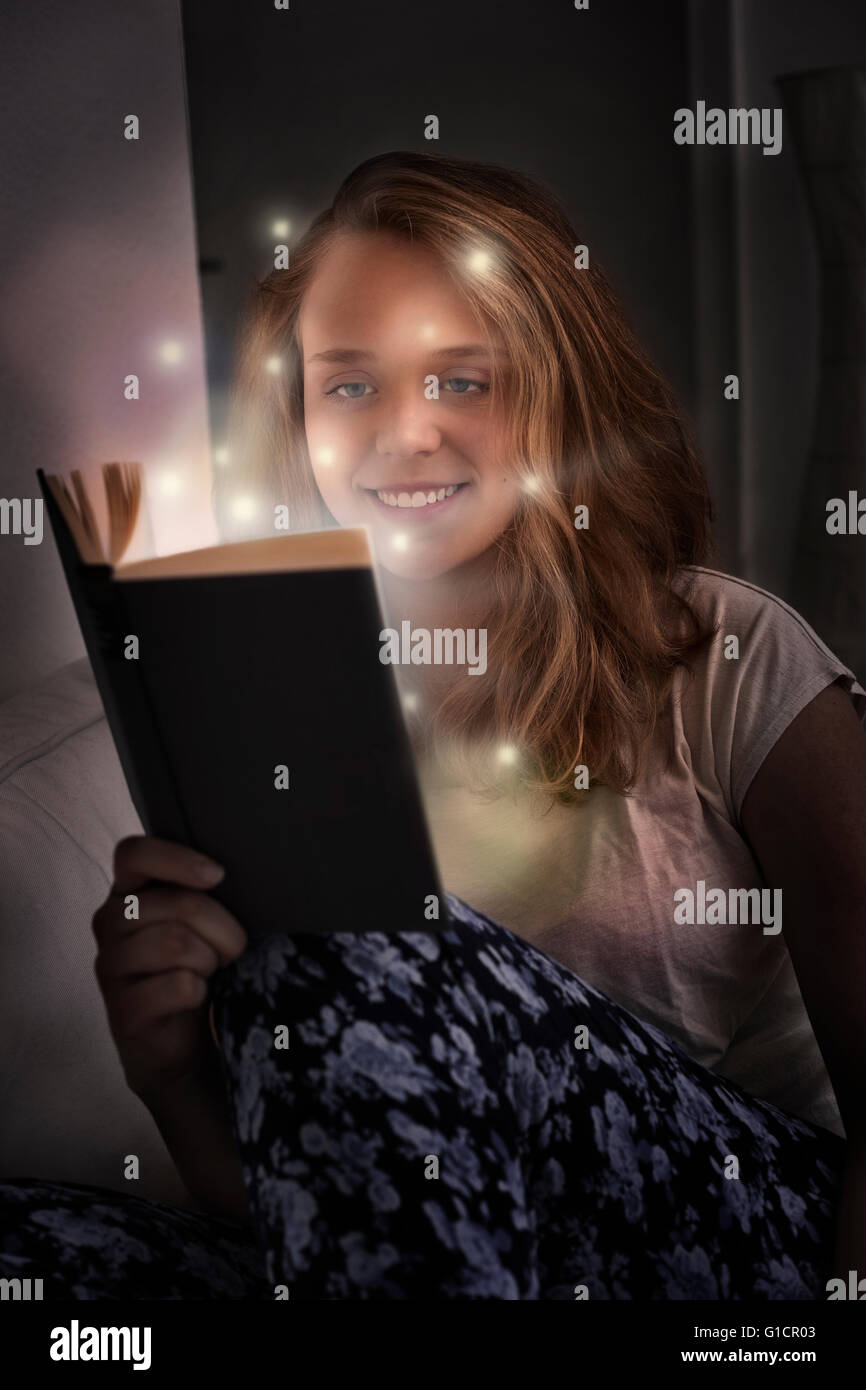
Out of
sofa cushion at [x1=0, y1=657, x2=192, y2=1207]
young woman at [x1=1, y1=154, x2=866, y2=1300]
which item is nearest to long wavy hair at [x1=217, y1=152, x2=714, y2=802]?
young woman at [x1=1, y1=154, x2=866, y2=1300]

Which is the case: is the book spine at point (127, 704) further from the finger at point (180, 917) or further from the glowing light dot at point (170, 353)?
the glowing light dot at point (170, 353)

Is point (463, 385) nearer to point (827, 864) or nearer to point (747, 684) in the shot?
point (747, 684)

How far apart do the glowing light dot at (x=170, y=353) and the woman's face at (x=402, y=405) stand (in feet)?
0.35

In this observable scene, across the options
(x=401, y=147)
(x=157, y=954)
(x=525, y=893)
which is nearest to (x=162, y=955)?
(x=157, y=954)

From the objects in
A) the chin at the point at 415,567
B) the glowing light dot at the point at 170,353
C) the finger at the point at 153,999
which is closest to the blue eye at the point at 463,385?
the chin at the point at 415,567

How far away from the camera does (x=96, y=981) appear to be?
0.76 metres

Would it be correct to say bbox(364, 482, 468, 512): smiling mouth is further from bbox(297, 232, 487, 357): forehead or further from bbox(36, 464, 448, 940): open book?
bbox(36, 464, 448, 940): open book

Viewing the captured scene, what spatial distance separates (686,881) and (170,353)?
1.85 feet

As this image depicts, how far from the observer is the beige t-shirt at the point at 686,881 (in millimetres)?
792

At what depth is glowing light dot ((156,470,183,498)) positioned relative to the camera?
895mm

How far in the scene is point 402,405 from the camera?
847mm

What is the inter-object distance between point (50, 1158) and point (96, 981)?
142 millimetres

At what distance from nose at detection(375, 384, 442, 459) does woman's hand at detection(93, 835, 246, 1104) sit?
0.36m
